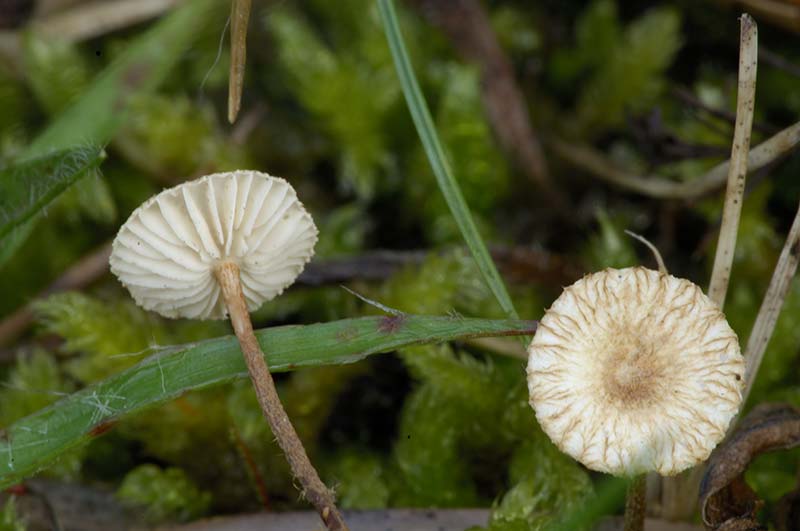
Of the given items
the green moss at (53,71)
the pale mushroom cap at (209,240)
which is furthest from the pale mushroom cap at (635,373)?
the green moss at (53,71)

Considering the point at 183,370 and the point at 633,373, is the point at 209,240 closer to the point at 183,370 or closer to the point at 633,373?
the point at 183,370

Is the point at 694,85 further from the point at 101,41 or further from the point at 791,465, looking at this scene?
the point at 101,41

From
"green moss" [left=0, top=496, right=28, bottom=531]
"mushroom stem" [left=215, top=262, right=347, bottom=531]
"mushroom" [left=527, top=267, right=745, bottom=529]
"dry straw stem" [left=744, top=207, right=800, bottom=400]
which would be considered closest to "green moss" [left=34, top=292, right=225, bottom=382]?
"green moss" [left=0, top=496, right=28, bottom=531]

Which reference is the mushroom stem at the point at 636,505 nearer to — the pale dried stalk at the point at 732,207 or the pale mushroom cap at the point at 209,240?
the pale dried stalk at the point at 732,207

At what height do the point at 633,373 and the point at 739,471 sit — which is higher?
the point at 633,373

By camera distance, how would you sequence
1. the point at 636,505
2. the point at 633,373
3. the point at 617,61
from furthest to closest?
the point at 617,61 < the point at 636,505 < the point at 633,373

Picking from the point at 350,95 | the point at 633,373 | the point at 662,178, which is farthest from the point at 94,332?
the point at 662,178

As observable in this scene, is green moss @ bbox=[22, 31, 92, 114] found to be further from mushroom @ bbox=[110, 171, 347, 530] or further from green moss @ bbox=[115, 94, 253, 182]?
mushroom @ bbox=[110, 171, 347, 530]
